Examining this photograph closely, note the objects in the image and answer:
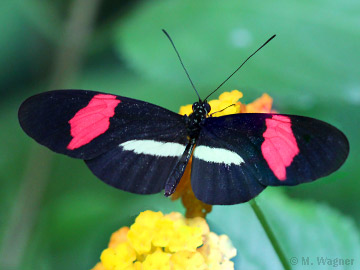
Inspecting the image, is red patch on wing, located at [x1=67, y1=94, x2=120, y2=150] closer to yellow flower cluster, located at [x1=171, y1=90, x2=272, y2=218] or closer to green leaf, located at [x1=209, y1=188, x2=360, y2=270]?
yellow flower cluster, located at [x1=171, y1=90, x2=272, y2=218]

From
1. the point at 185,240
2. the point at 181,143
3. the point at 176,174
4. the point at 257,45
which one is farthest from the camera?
the point at 257,45

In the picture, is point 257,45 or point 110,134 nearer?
point 110,134

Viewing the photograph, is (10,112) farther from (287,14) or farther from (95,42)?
(287,14)

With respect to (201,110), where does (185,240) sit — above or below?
below

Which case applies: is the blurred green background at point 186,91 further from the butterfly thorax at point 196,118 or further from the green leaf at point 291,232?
the butterfly thorax at point 196,118

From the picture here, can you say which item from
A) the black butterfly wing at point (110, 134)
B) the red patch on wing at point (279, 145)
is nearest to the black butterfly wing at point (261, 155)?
the red patch on wing at point (279, 145)

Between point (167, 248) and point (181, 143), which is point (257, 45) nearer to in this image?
point (181, 143)

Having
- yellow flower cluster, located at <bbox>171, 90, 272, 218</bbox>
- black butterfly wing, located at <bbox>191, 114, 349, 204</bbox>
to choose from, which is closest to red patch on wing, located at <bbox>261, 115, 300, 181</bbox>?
black butterfly wing, located at <bbox>191, 114, 349, 204</bbox>

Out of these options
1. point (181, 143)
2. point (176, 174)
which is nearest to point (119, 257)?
point (176, 174)
